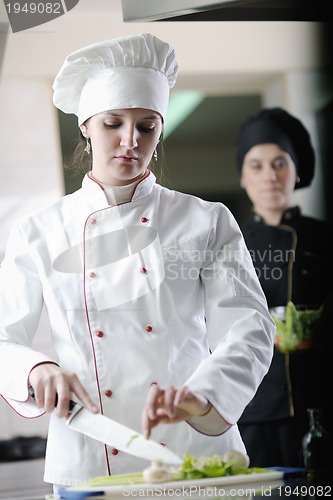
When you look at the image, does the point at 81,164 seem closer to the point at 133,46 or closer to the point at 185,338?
the point at 133,46

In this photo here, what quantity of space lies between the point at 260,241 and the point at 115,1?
0.74 m

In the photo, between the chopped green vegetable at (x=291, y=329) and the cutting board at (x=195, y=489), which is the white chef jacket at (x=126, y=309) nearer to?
the cutting board at (x=195, y=489)

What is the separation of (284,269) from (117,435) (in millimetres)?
1316

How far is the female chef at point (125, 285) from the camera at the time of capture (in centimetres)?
106

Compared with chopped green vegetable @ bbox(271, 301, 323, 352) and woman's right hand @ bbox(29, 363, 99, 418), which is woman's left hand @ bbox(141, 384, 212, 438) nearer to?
woman's right hand @ bbox(29, 363, 99, 418)

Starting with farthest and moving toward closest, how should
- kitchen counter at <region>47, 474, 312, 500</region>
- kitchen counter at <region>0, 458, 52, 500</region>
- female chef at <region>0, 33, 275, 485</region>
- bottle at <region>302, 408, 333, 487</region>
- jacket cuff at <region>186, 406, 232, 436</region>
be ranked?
kitchen counter at <region>0, 458, 52, 500</region>, bottle at <region>302, 408, 333, 487</region>, female chef at <region>0, 33, 275, 485</region>, jacket cuff at <region>186, 406, 232, 436</region>, kitchen counter at <region>47, 474, 312, 500</region>

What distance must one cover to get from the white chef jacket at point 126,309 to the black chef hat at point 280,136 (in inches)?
49.5

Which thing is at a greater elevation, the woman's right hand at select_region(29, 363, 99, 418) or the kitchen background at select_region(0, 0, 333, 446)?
the kitchen background at select_region(0, 0, 333, 446)

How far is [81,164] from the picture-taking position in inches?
48.7

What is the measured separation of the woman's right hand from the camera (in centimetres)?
93

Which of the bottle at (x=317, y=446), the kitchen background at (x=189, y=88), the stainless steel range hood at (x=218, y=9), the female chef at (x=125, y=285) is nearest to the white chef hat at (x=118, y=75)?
the female chef at (x=125, y=285)

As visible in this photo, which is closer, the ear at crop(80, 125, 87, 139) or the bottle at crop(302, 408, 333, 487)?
the ear at crop(80, 125, 87, 139)

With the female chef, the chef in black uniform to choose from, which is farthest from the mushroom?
the chef in black uniform

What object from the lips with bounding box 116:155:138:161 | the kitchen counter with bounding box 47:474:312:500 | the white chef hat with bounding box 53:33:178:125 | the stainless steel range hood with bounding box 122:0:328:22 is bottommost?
the kitchen counter with bounding box 47:474:312:500
